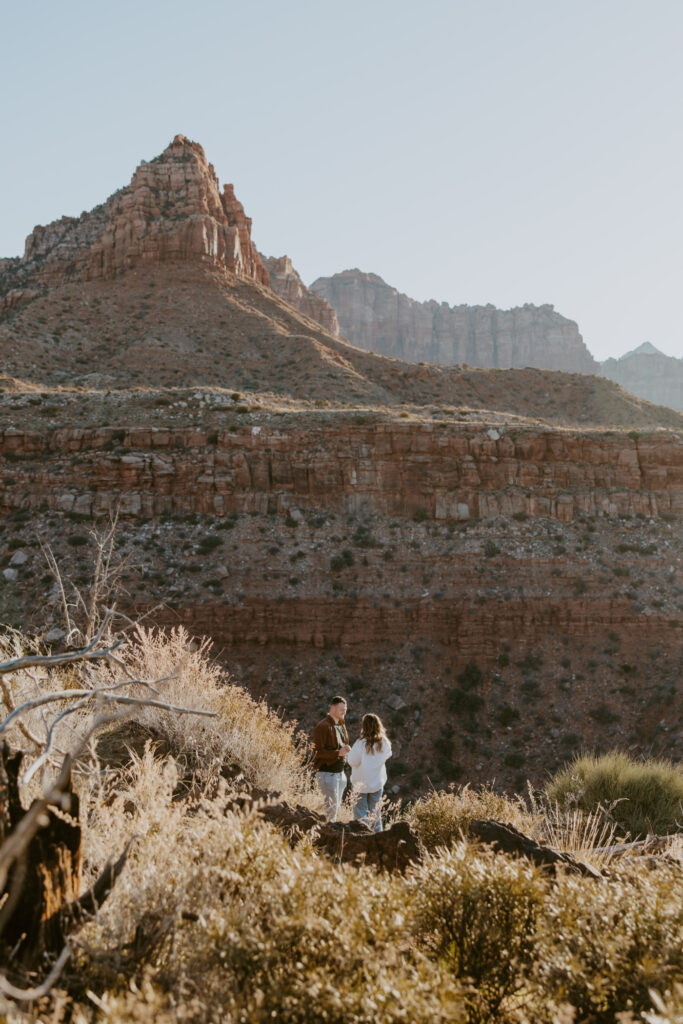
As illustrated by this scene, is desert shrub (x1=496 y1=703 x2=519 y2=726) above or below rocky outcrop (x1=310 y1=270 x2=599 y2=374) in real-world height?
below

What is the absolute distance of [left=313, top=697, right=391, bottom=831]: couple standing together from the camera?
23.8 ft

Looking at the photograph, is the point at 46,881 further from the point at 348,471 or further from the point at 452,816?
the point at 348,471

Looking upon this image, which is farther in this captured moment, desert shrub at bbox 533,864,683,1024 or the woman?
the woman

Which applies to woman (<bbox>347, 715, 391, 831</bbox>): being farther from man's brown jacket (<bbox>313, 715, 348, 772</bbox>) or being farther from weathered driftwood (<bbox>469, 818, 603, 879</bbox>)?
weathered driftwood (<bbox>469, 818, 603, 879</bbox>)

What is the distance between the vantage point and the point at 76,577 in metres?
20.7

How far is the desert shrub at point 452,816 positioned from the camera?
254 inches

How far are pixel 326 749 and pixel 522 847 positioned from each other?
9.21ft

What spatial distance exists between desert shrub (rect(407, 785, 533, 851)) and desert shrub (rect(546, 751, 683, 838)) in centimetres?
189

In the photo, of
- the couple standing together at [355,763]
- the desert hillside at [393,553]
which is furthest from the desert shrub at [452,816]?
the desert hillside at [393,553]

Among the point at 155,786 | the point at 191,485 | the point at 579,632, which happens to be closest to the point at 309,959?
the point at 155,786

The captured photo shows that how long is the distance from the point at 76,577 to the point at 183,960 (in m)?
19.1

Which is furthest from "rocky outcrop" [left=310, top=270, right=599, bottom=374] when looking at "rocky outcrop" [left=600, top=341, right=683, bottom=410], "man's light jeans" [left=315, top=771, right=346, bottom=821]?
"man's light jeans" [left=315, top=771, right=346, bottom=821]

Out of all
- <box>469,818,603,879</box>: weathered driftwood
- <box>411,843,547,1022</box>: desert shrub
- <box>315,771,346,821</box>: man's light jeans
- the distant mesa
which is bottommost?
<box>315,771,346,821</box>: man's light jeans

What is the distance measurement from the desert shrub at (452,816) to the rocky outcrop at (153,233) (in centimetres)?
5240
